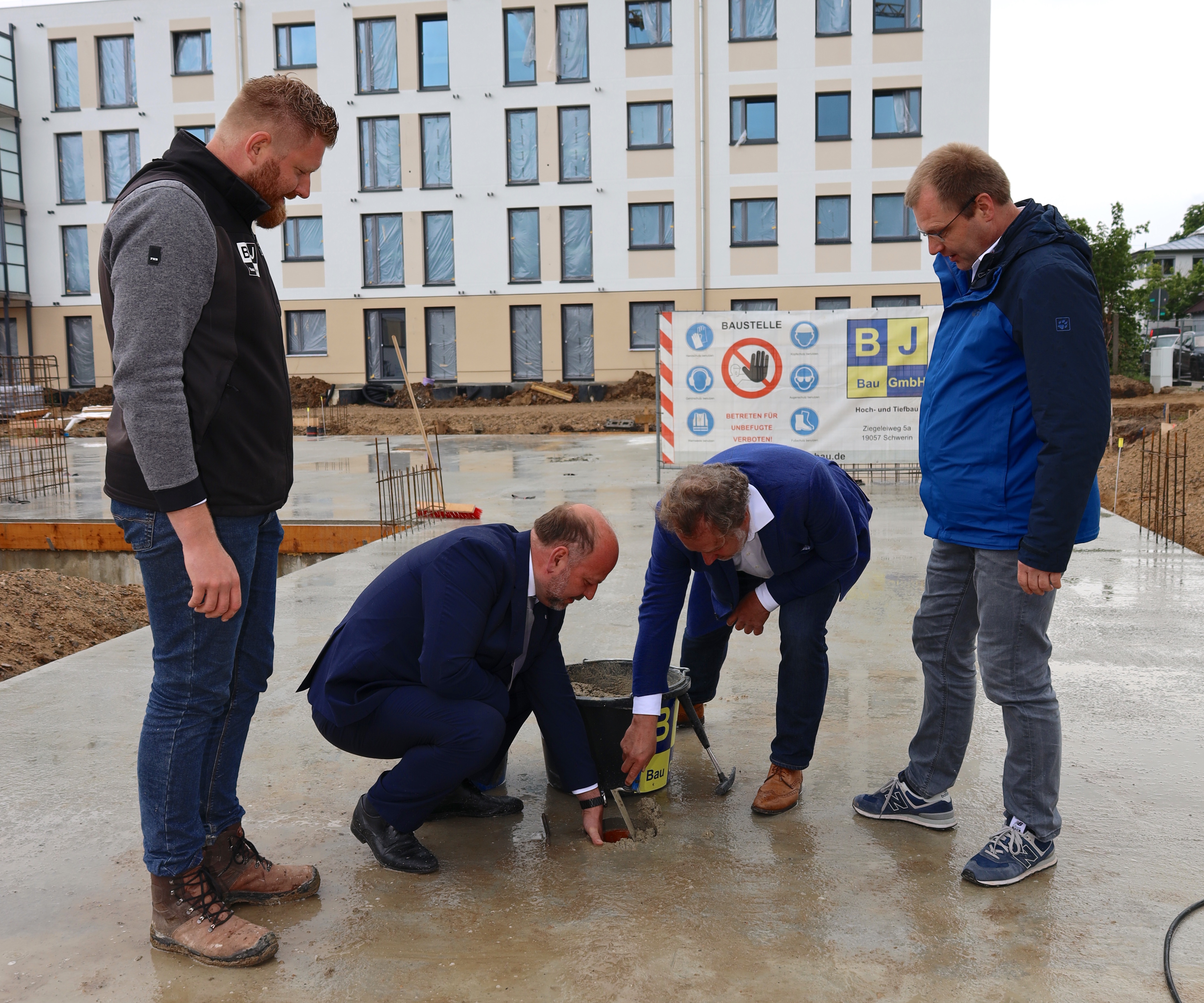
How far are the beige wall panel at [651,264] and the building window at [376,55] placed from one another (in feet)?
26.3

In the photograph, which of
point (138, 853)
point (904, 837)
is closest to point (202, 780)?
point (138, 853)

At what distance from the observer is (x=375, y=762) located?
3514 millimetres

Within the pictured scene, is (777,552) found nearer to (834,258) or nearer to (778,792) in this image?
(778,792)

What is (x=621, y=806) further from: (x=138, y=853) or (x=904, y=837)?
(x=138, y=853)

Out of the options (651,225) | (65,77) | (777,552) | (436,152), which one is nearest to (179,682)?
(777,552)

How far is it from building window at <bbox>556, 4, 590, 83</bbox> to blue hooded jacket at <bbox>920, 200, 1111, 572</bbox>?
85.1ft

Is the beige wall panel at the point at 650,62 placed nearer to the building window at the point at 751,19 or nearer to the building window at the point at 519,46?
the building window at the point at 751,19

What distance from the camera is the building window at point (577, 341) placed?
88.9 feet

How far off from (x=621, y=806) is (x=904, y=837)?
84 centimetres

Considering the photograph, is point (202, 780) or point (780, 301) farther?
point (780, 301)

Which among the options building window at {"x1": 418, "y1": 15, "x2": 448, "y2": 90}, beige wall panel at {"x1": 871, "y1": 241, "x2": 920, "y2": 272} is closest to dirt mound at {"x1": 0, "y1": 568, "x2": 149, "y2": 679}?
beige wall panel at {"x1": 871, "y1": 241, "x2": 920, "y2": 272}

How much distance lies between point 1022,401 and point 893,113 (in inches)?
1012

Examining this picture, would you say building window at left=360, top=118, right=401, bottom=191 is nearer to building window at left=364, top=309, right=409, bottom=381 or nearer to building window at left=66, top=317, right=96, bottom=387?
building window at left=364, top=309, right=409, bottom=381

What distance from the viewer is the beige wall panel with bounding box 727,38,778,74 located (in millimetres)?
25531
